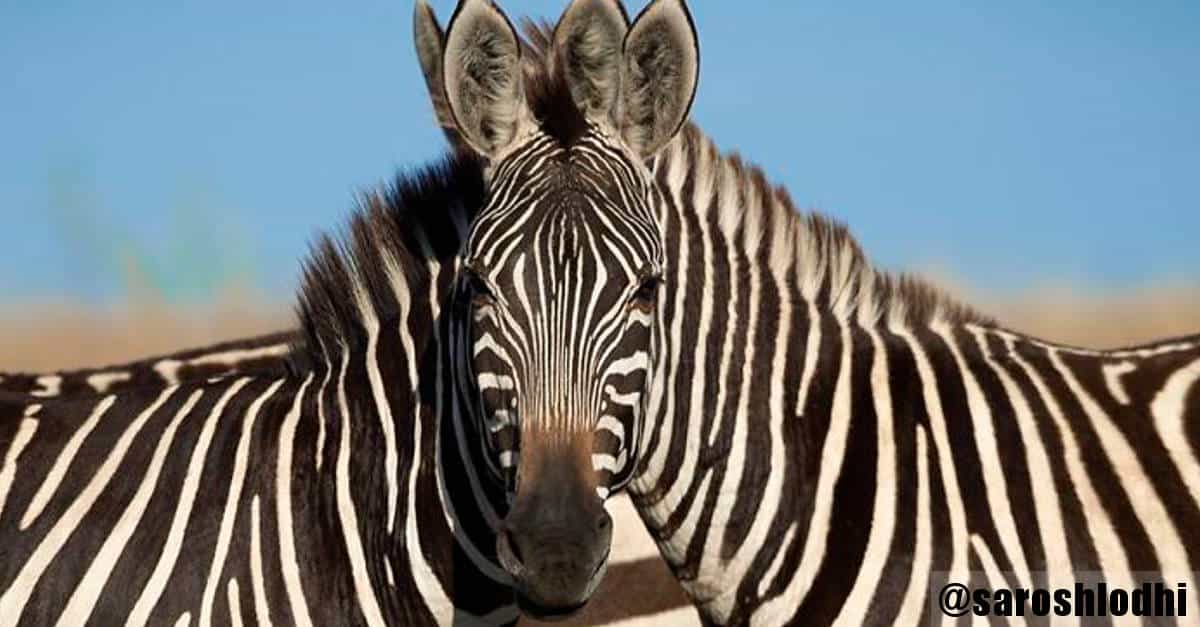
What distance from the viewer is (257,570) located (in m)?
5.01

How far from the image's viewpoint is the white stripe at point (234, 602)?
4953mm

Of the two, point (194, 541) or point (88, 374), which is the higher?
point (88, 374)

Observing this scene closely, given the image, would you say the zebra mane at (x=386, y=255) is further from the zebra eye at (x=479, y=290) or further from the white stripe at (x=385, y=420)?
the zebra eye at (x=479, y=290)

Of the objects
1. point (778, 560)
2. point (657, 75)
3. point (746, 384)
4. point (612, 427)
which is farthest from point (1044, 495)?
point (657, 75)

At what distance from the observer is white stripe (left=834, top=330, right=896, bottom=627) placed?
4.65m

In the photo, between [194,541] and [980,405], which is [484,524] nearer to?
[194,541]

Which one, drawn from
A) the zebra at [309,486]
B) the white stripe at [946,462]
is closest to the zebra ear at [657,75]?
the zebra at [309,486]

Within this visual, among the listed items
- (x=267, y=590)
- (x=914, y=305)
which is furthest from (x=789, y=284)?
(x=267, y=590)

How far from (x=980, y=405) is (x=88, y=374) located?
399cm

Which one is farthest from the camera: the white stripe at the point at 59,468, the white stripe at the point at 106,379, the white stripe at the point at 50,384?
the white stripe at the point at 106,379

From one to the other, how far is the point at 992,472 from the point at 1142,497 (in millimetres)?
420

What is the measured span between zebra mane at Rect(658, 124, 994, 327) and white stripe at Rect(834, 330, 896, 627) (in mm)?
359

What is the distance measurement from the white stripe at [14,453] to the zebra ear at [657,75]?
7.26 ft

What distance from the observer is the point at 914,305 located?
17.0 feet
